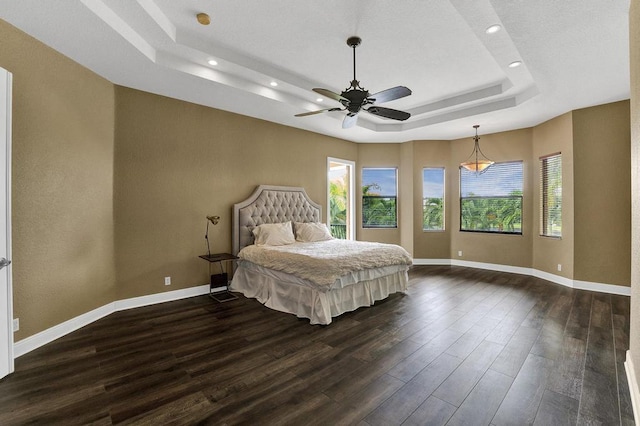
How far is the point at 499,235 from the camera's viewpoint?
6.14 metres

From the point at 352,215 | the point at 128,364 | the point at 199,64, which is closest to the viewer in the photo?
the point at 128,364

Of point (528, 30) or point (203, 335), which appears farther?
point (203, 335)

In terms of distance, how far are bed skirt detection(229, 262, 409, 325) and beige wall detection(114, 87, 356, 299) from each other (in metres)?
0.71

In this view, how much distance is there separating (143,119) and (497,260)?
6.89 meters

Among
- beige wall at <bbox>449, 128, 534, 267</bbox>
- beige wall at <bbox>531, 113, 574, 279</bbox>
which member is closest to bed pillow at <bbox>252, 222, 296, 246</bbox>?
beige wall at <bbox>449, 128, 534, 267</bbox>

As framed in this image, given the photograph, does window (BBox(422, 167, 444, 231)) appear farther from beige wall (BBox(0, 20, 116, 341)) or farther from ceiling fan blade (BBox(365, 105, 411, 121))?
beige wall (BBox(0, 20, 116, 341))

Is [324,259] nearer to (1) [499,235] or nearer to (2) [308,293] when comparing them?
(2) [308,293]

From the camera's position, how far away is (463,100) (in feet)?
15.6

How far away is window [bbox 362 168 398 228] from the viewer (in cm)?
710

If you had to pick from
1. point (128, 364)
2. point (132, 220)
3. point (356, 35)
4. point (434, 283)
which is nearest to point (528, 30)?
point (356, 35)

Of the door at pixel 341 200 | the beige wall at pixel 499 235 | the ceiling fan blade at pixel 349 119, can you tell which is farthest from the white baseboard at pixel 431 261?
the ceiling fan blade at pixel 349 119

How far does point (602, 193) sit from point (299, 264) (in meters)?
4.89

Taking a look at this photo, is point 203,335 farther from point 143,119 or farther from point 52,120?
point 143,119

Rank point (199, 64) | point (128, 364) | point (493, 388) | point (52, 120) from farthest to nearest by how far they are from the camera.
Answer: point (199, 64) → point (52, 120) → point (128, 364) → point (493, 388)
